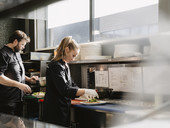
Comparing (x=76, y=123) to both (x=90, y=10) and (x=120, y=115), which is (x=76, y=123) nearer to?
(x=120, y=115)

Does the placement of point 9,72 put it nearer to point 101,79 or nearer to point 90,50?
point 90,50

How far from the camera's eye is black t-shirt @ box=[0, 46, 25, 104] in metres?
2.43

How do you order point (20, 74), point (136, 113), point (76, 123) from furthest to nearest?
point (20, 74)
point (76, 123)
point (136, 113)

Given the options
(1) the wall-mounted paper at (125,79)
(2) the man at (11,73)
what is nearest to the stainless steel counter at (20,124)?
(2) the man at (11,73)

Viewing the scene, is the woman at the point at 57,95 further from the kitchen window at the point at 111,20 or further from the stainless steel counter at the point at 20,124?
the stainless steel counter at the point at 20,124

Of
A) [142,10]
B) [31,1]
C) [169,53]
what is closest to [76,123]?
[169,53]

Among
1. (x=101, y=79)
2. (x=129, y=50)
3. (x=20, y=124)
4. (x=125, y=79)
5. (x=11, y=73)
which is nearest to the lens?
(x=20, y=124)

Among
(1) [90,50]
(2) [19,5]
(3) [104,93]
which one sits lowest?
(3) [104,93]

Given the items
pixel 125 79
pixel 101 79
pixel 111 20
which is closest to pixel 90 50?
pixel 101 79

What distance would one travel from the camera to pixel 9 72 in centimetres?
251

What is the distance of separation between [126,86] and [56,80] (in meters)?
1.09

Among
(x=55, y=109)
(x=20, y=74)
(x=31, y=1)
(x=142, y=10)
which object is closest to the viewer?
(x=31, y=1)

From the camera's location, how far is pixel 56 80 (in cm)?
195

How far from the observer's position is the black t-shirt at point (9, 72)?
243cm
